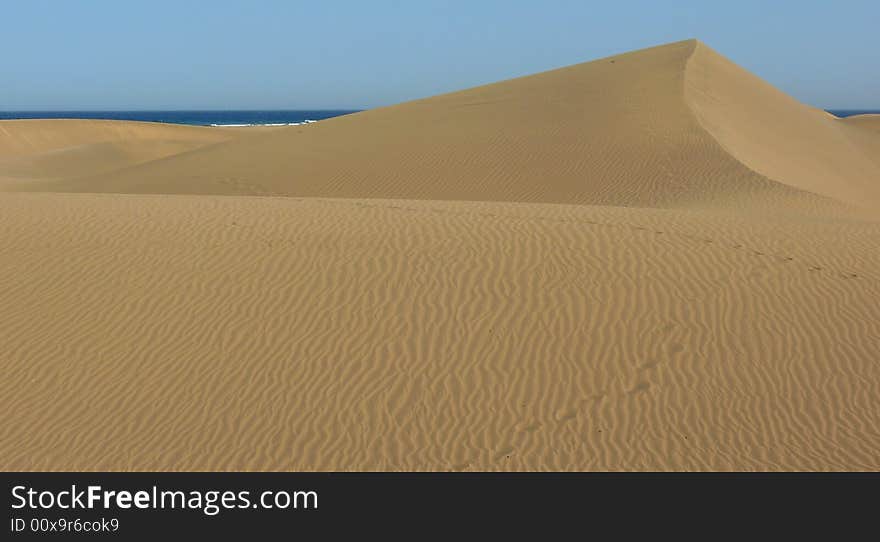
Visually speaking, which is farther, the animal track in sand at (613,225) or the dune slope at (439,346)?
the animal track in sand at (613,225)

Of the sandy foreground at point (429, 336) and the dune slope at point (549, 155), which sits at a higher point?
the dune slope at point (549, 155)

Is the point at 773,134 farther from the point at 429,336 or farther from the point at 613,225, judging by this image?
the point at 429,336

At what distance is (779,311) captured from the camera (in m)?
8.39

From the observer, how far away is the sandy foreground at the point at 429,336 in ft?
22.3

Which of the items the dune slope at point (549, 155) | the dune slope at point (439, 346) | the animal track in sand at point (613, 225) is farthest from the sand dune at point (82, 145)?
the dune slope at point (439, 346)

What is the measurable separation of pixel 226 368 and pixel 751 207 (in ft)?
37.8

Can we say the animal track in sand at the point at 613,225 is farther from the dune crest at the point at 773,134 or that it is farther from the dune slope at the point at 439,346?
the dune crest at the point at 773,134

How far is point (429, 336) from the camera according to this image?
8.18 meters
